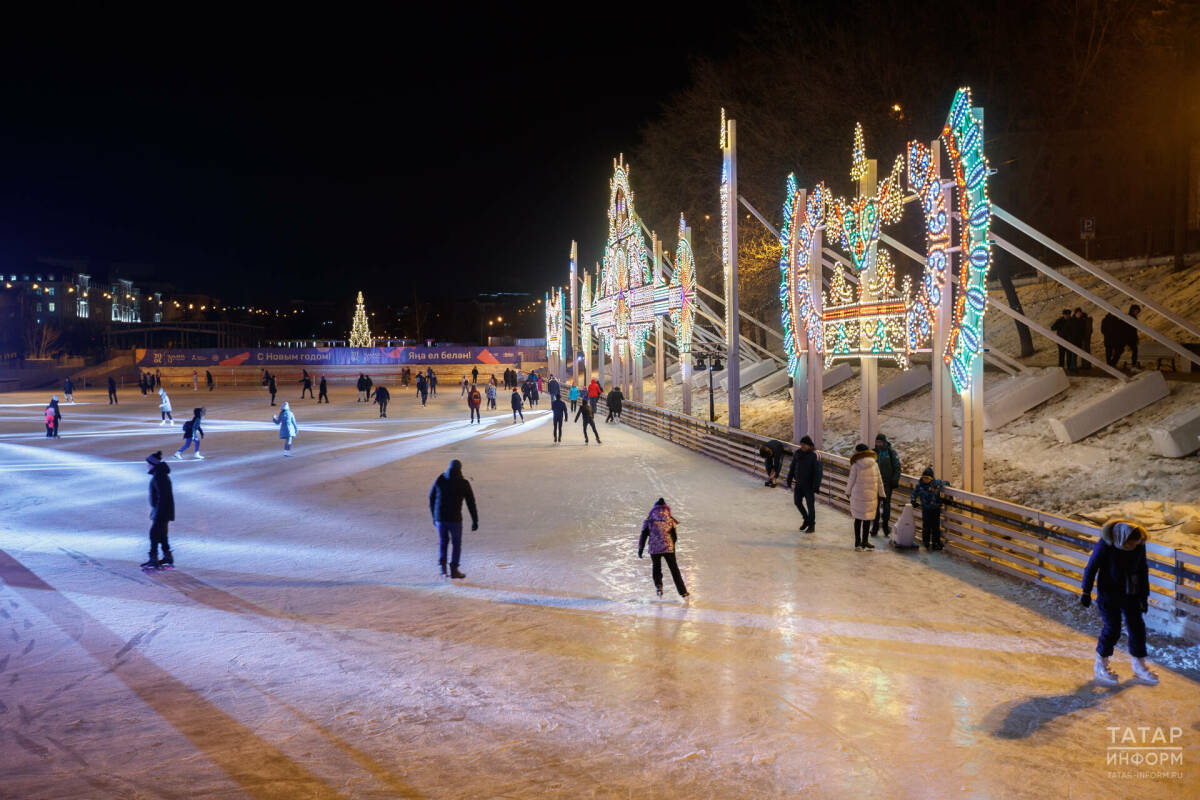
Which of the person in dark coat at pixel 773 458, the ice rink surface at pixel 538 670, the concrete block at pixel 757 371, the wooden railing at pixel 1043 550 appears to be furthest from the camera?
the concrete block at pixel 757 371

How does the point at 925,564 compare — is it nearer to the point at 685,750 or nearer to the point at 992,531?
the point at 992,531

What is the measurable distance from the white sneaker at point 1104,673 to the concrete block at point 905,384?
16.3 meters

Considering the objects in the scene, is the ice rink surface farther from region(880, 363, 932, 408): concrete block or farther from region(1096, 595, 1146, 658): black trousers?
region(880, 363, 932, 408): concrete block

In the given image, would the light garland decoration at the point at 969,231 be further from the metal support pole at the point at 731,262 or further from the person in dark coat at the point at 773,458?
the metal support pole at the point at 731,262

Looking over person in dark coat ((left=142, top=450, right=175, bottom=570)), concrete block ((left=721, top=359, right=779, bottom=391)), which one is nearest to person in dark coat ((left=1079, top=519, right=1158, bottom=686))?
person in dark coat ((left=142, top=450, right=175, bottom=570))

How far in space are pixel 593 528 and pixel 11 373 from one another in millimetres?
62622

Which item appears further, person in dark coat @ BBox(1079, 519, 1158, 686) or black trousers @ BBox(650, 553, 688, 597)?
black trousers @ BBox(650, 553, 688, 597)

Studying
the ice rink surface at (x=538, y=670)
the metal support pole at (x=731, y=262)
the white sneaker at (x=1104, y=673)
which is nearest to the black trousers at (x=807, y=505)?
the ice rink surface at (x=538, y=670)

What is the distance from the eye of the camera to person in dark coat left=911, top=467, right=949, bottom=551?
10.2 metres

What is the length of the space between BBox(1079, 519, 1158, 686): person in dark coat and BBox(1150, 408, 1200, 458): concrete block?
7686 mm

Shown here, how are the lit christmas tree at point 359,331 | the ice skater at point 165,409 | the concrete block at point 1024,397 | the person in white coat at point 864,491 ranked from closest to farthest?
the person in white coat at point 864,491 < the concrete block at point 1024,397 < the ice skater at point 165,409 < the lit christmas tree at point 359,331

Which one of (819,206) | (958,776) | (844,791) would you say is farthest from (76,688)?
(819,206)

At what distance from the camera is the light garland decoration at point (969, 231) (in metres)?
10.4

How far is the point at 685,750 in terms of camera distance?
16.7 feet
